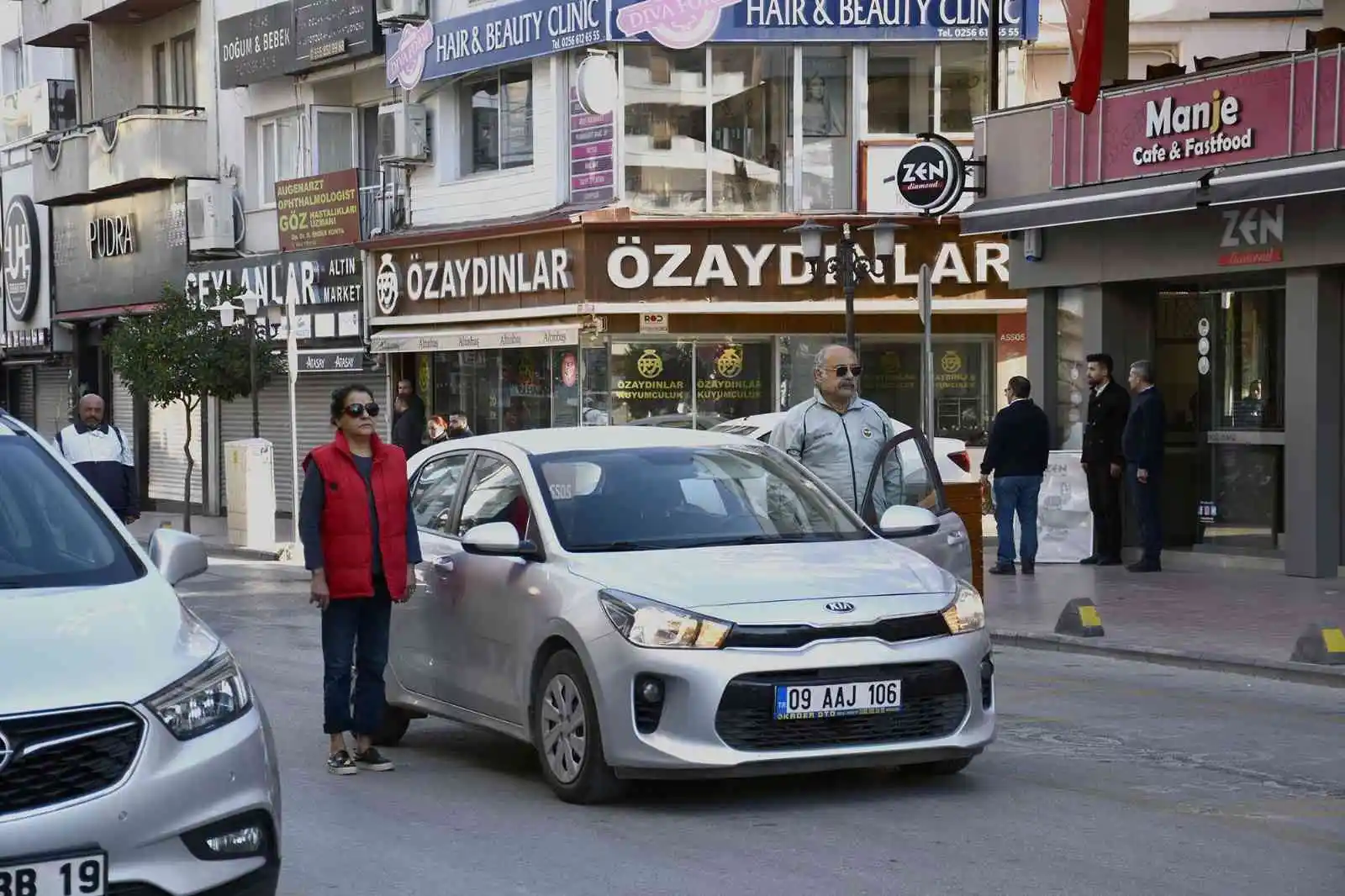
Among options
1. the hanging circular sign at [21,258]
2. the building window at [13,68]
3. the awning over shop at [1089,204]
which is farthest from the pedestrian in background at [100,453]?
the building window at [13,68]

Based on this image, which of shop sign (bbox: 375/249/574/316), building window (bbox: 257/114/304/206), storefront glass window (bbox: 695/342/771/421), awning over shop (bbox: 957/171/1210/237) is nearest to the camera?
awning over shop (bbox: 957/171/1210/237)

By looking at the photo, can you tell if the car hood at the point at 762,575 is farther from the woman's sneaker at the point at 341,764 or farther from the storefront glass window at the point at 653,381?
the storefront glass window at the point at 653,381

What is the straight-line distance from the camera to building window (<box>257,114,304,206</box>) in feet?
115

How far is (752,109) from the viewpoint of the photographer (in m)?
26.8

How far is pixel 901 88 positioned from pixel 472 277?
6.97 m

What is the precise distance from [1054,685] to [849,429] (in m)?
2.35

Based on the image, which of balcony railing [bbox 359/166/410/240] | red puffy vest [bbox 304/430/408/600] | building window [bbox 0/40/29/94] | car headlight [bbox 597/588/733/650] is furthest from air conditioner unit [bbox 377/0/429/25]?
car headlight [bbox 597/588/733/650]

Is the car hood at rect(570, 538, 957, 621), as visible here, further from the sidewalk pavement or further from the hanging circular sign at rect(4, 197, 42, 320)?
the hanging circular sign at rect(4, 197, 42, 320)

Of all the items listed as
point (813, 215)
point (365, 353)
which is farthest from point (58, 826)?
point (365, 353)

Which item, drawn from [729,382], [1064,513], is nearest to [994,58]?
[1064,513]

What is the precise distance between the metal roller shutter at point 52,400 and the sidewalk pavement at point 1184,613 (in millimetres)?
28764

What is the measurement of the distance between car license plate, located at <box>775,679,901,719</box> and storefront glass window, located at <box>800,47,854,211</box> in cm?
1949

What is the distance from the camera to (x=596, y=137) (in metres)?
27.2

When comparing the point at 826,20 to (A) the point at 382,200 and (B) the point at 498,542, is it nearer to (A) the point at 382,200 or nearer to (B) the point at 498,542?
(A) the point at 382,200
